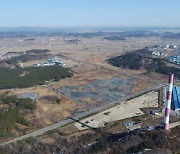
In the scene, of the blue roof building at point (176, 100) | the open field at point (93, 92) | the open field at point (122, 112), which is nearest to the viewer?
the open field at point (122, 112)

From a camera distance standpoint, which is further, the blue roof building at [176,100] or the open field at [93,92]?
the blue roof building at [176,100]

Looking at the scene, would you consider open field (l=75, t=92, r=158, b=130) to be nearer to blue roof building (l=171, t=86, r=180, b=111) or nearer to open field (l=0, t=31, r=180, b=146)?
open field (l=0, t=31, r=180, b=146)

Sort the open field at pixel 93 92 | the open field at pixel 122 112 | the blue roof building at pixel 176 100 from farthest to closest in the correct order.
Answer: the blue roof building at pixel 176 100, the open field at pixel 93 92, the open field at pixel 122 112

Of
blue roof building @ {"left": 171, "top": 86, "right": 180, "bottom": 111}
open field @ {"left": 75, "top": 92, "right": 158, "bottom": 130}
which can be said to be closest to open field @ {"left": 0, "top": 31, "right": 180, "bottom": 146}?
open field @ {"left": 75, "top": 92, "right": 158, "bottom": 130}

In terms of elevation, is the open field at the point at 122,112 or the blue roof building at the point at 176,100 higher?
the blue roof building at the point at 176,100

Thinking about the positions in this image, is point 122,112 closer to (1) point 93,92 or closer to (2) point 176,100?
(2) point 176,100

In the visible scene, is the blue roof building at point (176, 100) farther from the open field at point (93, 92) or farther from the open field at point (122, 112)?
the open field at point (93, 92)

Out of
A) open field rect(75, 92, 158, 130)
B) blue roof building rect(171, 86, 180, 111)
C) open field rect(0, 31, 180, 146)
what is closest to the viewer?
open field rect(75, 92, 158, 130)

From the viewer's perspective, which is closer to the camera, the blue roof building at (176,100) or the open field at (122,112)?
the open field at (122,112)

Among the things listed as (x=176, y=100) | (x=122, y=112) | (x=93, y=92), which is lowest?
(x=122, y=112)

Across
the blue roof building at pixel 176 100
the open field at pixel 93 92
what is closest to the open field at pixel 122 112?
the open field at pixel 93 92

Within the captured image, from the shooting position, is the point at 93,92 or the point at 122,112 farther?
the point at 93,92

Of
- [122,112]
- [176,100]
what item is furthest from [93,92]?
[176,100]
